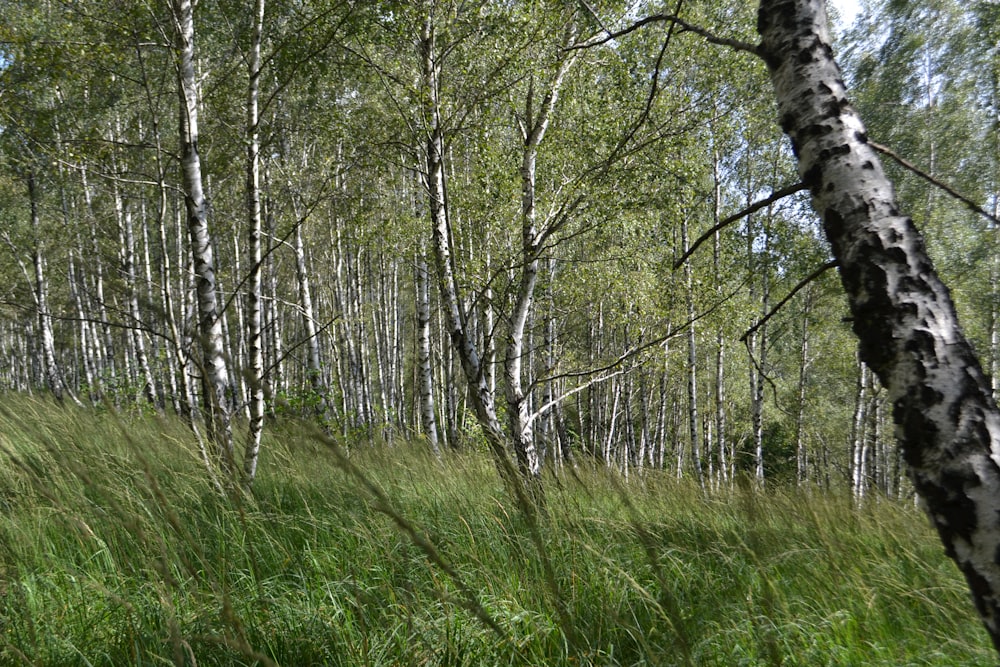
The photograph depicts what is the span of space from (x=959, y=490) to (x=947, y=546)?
0.13 m

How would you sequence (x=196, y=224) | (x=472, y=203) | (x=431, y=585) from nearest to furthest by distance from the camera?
1. (x=431, y=585)
2. (x=196, y=224)
3. (x=472, y=203)

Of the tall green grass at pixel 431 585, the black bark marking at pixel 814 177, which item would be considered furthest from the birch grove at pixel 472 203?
the tall green grass at pixel 431 585

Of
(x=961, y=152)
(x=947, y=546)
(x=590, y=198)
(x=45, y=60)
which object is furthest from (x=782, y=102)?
(x=961, y=152)

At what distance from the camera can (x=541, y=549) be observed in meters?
1.36

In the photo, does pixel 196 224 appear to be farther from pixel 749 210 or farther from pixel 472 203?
pixel 472 203

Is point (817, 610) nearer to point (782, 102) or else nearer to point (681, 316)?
point (782, 102)

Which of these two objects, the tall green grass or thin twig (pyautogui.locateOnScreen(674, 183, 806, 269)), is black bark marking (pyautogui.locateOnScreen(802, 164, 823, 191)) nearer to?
thin twig (pyautogui.locateOnScreen(674, 183, 806, 269))

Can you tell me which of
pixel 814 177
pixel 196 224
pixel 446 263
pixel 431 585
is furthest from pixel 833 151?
pixel 196 224

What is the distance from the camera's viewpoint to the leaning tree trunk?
39.6 inches

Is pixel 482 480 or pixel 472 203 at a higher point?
pixel 472 203

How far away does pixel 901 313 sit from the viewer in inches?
43.4

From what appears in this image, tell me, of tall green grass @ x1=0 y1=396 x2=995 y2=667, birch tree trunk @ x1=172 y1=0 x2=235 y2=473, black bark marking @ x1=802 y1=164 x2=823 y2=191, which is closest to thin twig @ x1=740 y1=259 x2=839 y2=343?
black bark marking @ x1=802 y1=164 x2=823 y2=191

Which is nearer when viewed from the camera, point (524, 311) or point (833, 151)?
point (833, 151)

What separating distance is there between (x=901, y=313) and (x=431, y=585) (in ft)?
6.09
